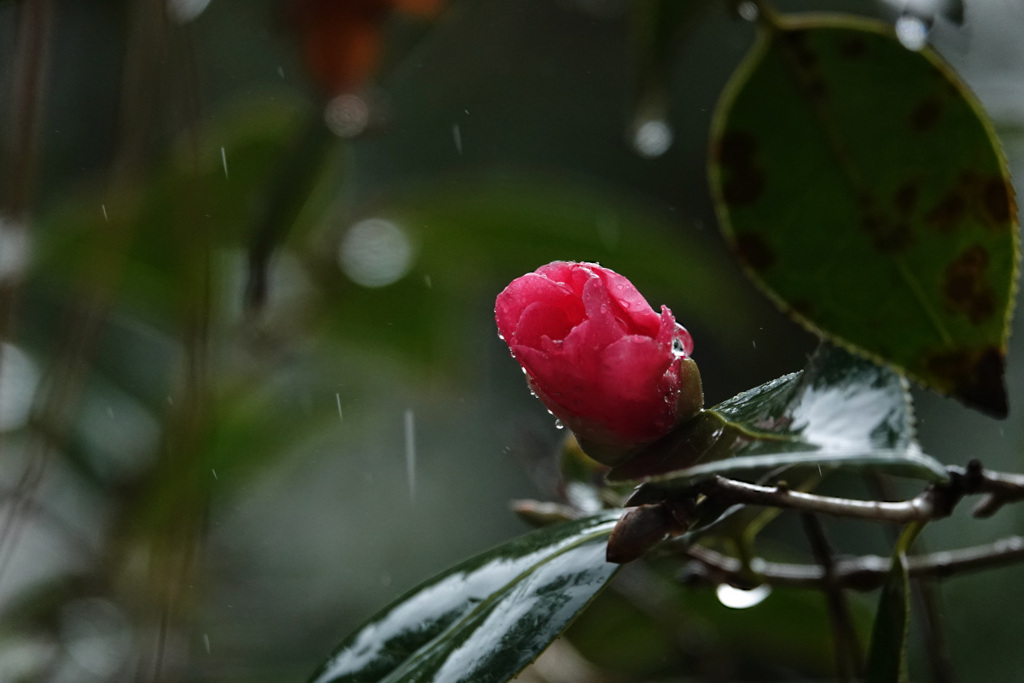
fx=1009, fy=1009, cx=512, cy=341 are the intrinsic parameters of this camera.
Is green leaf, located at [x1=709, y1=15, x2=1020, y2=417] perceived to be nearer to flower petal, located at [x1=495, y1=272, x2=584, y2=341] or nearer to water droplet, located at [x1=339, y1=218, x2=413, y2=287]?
flower petal, located at [x1=495, y1=272, x2=584, y2=341]

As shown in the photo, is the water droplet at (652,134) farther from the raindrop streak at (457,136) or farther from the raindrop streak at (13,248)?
the raindrop streak at (457,136)

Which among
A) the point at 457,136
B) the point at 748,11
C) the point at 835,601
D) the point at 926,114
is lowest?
the point at 835,601

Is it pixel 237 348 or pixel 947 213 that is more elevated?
pixel 237 348

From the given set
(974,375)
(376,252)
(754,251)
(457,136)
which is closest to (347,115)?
(376,252)

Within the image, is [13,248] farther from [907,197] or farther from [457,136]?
[457,136]

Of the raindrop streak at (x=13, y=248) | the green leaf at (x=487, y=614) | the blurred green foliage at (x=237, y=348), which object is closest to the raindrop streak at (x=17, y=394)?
the blurred green foliage at (x=237, y=348)

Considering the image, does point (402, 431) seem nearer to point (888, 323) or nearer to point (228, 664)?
point (228, 664)
